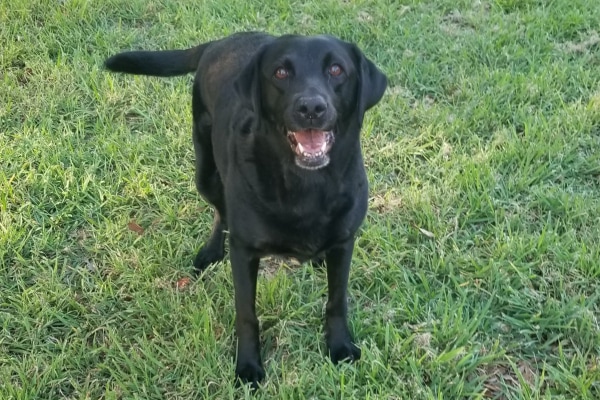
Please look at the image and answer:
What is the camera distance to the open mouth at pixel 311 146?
6.97ft

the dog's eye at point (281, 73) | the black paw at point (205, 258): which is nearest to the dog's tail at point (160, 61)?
the black paw at point (205, 258)

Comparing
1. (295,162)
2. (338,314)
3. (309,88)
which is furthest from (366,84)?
(338,314)

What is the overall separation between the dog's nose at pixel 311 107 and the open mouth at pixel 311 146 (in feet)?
0.29

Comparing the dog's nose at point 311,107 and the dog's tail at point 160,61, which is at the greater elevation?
the dog's nose at point 311,107

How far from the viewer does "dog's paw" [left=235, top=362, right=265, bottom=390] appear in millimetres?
2420

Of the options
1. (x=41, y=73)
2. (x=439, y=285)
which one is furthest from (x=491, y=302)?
(x=41, y=73)

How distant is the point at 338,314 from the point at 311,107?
88cm

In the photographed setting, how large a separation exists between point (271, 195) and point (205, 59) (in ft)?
3.00

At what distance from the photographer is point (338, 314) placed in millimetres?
2520

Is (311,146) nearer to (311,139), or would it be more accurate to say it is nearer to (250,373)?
(311,139)

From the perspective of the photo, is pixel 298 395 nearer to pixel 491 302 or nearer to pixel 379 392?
pixel 379 392

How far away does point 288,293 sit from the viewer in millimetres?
2732

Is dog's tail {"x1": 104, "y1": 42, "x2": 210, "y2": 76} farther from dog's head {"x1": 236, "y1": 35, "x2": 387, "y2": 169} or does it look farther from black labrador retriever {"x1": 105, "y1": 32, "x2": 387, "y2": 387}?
dog's head {"x1": 236, "y1": 35, "x2": 387, "y2": 169}

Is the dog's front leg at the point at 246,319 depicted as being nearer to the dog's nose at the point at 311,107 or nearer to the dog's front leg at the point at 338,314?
the dog's front leg at the point at 338,314
